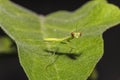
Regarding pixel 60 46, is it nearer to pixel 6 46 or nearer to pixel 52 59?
pixel 52 59

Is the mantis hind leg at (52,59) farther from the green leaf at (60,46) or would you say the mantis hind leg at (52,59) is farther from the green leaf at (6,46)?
the green leaf at (6,46)

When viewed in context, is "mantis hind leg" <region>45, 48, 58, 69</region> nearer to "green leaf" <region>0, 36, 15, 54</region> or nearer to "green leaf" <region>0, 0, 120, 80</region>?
"green leaf" <region>0, 0, 120, 80</region>

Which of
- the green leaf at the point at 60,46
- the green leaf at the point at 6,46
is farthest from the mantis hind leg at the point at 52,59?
the green leaf at the point at 6,46

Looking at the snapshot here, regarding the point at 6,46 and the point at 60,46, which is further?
the point at 6,46

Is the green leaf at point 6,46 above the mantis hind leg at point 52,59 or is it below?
below

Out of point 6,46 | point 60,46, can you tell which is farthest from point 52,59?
point 6,46

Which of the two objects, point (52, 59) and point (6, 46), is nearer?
point (52, 59)

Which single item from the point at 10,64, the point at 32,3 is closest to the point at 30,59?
the point at 10,64

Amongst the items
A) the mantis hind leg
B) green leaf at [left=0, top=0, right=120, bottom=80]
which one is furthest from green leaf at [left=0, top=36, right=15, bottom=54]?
the mantis hind leg

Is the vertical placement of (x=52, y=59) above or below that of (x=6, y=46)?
above
